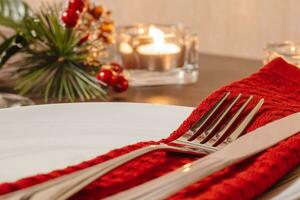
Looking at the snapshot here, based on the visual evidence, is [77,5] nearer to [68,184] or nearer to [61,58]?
[61,58]

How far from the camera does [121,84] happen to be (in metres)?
0.69

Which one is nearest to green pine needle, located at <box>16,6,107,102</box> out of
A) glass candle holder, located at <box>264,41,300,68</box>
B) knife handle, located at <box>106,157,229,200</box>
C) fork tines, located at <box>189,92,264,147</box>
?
glass candle holder, located at <box>264,41,300,68</box>

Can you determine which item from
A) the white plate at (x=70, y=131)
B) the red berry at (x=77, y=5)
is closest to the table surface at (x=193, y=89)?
the red berry at (x=77, y=5)

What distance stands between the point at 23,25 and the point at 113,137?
0.41 metres

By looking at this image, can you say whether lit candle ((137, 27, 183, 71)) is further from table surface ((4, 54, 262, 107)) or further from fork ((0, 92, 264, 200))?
fork ((0, 92, 264, 200))

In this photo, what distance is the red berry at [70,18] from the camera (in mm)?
708

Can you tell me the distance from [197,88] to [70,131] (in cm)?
35

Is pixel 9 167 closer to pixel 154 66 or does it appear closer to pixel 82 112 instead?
pixel 82 112

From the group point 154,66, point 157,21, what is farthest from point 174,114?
point 157,21

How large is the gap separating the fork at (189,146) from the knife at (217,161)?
0.02m

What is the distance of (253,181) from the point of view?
0.95 feet

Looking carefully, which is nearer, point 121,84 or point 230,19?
point 121,84

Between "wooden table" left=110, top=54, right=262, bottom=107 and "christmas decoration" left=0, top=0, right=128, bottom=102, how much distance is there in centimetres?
3

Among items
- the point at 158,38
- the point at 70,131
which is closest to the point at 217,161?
the point at 70,131
